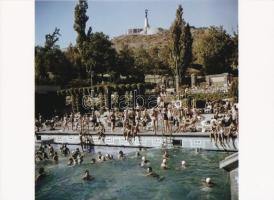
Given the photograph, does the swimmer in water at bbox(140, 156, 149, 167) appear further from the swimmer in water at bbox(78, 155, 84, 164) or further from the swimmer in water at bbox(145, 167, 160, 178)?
the swimmer in water at bbox(78, 155, 84, 164)

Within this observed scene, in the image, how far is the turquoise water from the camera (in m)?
3.25

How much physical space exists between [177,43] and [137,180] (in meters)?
1.21

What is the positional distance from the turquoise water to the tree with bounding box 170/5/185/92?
0.63 meters

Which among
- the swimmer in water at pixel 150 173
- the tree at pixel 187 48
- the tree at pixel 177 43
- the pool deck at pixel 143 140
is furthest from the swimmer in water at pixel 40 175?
the tree at pixel 187 48

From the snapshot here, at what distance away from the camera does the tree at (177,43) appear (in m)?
3.31

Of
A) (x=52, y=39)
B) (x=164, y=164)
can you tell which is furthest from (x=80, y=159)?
(x=52, y=39)

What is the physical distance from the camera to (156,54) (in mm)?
3434

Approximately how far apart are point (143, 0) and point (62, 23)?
2.33 ft

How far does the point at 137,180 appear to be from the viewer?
3348 mm

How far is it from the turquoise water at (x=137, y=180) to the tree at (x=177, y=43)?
63 centimetres

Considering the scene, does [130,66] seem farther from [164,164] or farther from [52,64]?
[164,164]
